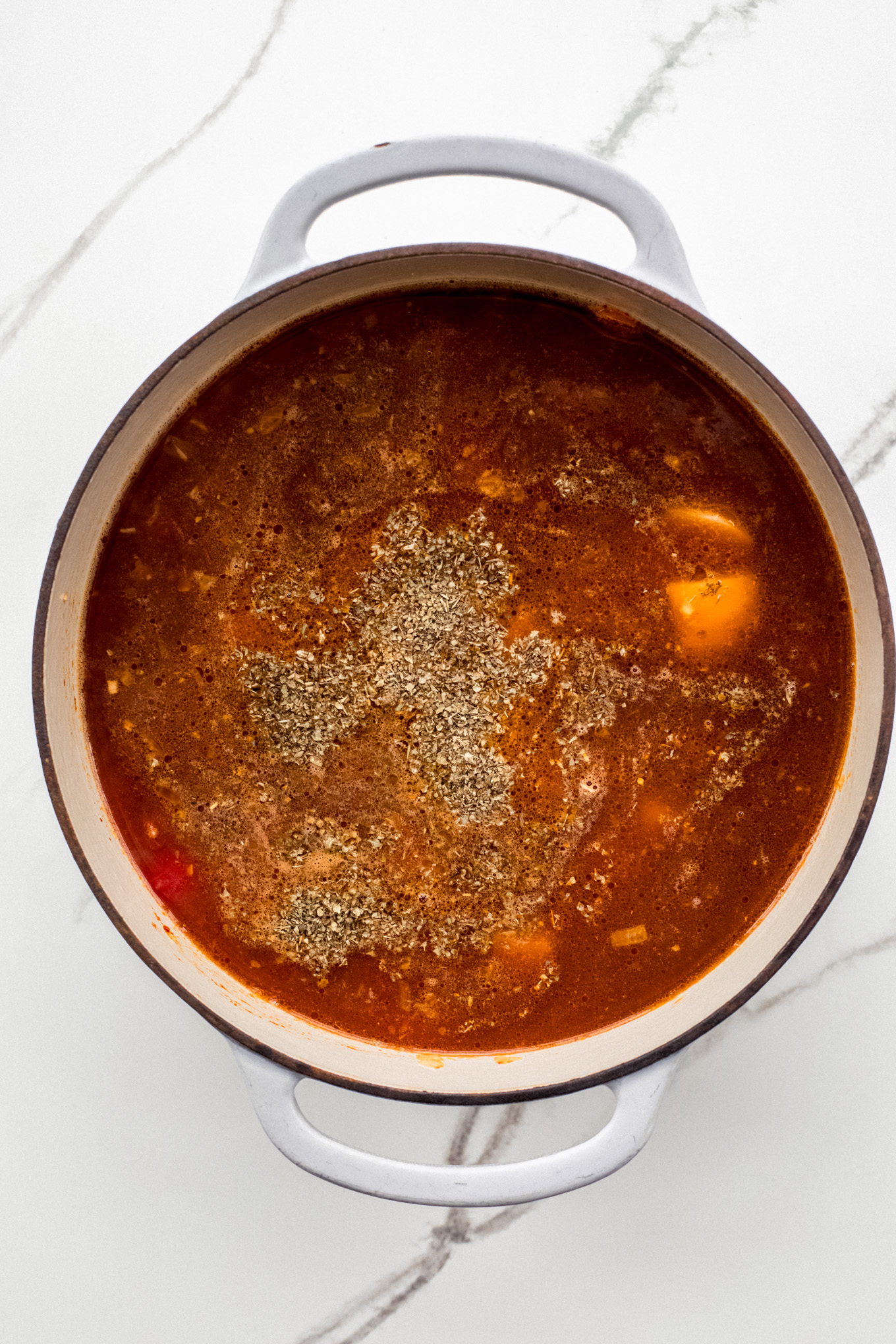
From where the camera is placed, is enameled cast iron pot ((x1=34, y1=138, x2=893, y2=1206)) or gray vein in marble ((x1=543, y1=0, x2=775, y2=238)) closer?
enameled cast iron pot ((x1=34, y1=138, x2=893, y2=1206))

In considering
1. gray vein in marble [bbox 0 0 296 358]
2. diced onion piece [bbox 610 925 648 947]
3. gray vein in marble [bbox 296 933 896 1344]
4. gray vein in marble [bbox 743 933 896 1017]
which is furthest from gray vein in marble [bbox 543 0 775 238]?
gray vein in marble [bbox 296 933 896 1344]

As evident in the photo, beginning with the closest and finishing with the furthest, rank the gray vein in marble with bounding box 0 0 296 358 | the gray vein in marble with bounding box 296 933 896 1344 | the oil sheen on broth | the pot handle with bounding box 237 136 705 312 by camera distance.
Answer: the pot handle with bounding box 237 136 705 312 → the oil sheen on broth → the gray vein in marble with bounding box 0 0 296 358 → the gray vein in marble with bounding box 296 933 896 1344

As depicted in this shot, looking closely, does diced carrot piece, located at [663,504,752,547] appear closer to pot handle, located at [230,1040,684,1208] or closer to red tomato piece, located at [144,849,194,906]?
pot handle, located at [230,1040,684,1208]

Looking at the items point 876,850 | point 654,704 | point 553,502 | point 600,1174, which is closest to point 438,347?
point 553,502

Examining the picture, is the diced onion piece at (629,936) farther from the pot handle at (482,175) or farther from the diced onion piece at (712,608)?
the pot handle at (482,175)

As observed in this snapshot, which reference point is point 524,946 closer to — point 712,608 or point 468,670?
point 468,670

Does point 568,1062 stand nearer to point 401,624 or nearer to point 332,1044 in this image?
point 332,1044

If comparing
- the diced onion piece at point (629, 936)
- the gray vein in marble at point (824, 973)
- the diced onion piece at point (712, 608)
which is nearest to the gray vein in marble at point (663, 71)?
the diced onion piece at point (712, 608)

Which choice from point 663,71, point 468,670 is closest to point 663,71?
point 663,71
